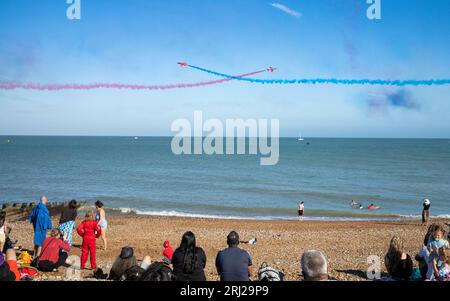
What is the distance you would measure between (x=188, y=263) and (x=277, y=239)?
1246 cm

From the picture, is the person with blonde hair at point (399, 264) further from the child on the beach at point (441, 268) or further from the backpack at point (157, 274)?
the backpack at point (157, 274)

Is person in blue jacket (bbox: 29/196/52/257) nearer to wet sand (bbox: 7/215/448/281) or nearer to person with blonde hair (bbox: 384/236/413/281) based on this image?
wet sand (bbox: 7/215/448/281)

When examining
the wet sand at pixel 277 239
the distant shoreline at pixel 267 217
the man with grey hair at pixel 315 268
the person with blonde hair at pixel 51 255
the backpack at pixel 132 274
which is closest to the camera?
the man with grey hair at pixel 315 268

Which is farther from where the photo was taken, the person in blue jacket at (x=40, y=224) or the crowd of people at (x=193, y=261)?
the person in blue jacket at (x=40, y=224)

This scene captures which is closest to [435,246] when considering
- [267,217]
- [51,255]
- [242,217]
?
[51,255]

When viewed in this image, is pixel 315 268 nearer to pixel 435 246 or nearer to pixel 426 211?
pixel 435 246

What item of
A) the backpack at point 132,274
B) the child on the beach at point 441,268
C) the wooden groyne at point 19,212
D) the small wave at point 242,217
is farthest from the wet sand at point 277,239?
the backpack at point 132,274

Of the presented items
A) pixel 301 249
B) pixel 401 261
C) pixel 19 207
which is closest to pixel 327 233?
pixel 301 249

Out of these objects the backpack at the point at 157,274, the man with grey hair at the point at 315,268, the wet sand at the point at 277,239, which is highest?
the man with grey hair at the point at 315,268

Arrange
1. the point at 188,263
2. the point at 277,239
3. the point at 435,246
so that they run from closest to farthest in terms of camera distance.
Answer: the point at 188,263 → the point at 435,246 → the point at 277,239

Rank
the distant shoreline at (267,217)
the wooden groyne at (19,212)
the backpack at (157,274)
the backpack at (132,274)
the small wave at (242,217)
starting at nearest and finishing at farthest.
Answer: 1. the backpack at (157,274)
2. the backpack at (132,274)
3. the wooden groyne at (19,212)
4. the distant shoreline at (267,217)
5. the small wave at (242,217)

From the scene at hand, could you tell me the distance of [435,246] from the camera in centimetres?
791

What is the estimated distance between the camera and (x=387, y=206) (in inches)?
1331

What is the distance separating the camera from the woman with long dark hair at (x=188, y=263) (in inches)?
252
